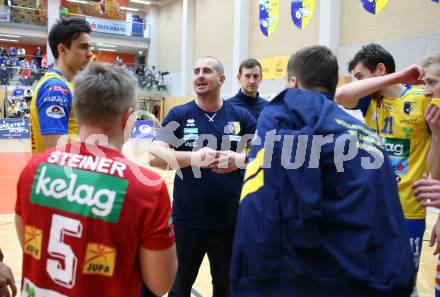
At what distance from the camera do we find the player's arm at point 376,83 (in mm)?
2543

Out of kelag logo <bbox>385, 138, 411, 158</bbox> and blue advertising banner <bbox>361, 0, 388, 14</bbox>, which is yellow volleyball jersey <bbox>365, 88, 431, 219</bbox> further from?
blue advertising banner <bbox>361, 0, 388, 14</bbox>

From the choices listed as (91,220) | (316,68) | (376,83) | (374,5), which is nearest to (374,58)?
(376,83)

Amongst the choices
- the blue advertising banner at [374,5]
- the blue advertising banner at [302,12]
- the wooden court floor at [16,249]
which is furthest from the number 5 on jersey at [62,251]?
the blue advertising banner at [302,12]

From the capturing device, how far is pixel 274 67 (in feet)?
61.0

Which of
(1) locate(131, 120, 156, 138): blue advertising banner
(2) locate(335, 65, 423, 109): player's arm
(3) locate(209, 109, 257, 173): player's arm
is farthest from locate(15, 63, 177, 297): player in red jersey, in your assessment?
(1) locate(131, 120, 156, 138): blue advertising banner

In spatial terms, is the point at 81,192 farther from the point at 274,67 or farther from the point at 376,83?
the point at 274,67

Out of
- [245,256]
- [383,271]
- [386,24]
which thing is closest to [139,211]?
[245,256]

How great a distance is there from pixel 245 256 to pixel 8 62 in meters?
27.4

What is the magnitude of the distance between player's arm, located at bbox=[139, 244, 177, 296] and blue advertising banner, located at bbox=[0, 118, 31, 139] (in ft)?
67.3

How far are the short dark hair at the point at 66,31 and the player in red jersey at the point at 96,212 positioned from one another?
1.53 metres

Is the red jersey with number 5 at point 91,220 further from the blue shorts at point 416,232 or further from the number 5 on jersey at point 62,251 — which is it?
the blue shorts at point 416,232

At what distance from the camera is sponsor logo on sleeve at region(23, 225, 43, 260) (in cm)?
168

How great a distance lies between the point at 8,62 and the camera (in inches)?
988

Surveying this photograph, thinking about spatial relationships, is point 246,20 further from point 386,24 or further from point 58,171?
point 58,171
